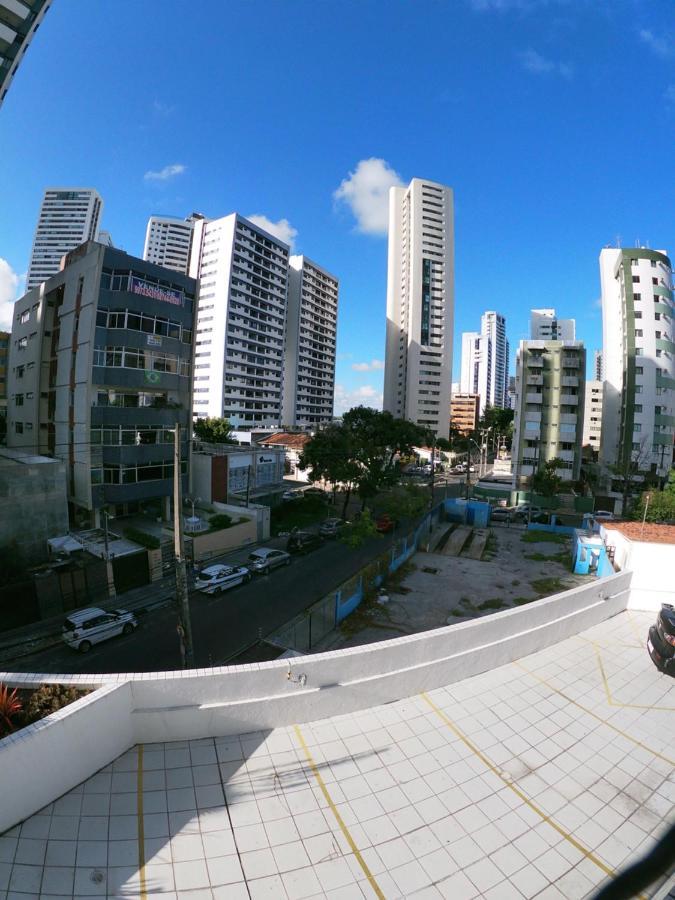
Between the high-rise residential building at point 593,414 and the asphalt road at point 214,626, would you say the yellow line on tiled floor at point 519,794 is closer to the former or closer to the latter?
the asphalt road at point 214,626

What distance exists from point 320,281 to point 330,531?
75.8 metres

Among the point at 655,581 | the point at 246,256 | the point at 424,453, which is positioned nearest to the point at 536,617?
the point at 655,581

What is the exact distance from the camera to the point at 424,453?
239 ft

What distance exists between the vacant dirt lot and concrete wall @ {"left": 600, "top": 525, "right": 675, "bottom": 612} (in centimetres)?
717

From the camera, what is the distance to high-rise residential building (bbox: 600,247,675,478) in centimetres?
4666

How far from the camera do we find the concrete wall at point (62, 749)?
384cm

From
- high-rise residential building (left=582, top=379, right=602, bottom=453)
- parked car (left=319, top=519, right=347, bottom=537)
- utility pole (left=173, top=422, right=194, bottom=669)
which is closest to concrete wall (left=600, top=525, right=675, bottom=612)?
utility pole (left=173, top=422, right=194, bottom=669)

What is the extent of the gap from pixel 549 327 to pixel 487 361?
6649 cm

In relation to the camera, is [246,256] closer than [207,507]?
No

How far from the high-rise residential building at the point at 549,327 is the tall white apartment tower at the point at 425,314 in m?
20.1

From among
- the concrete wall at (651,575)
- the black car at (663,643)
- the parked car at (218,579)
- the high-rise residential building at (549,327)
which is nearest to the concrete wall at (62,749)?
the black car at (663,643)

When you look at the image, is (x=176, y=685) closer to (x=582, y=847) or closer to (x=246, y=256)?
(x=582, y=847)

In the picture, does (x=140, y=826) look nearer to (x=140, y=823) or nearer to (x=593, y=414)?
(x=140, y=823)

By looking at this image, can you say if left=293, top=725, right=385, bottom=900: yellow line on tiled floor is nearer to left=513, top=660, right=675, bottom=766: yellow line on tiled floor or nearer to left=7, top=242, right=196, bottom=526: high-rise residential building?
left=513, top=660, right=675, bottom=766: yellow line on tiled floor
